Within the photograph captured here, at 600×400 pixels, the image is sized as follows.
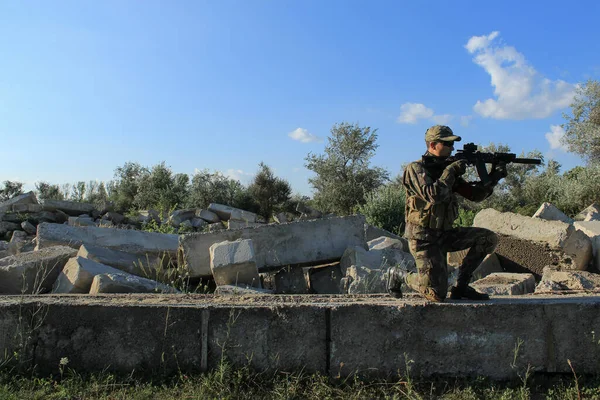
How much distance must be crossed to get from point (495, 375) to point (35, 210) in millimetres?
16676

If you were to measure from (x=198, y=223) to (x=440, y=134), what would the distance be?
1302cm

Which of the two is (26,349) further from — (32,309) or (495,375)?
(495,375)

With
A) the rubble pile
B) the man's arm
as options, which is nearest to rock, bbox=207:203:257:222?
the rubble pile

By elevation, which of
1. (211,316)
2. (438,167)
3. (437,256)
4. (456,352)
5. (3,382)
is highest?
(438,167)

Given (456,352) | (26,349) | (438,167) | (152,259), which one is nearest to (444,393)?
(456,352)

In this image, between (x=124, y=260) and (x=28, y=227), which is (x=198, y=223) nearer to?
(x=28, y=227)

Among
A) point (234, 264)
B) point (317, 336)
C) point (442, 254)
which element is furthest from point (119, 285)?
point (442, 254)

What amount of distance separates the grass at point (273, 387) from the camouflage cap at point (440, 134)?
1938 mm

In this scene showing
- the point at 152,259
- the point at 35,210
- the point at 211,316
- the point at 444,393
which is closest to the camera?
the point at 444,393

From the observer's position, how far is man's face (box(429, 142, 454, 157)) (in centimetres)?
408

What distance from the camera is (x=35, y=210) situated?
654 inches

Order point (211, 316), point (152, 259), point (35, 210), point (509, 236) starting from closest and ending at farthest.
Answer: point (211, 316) → point (152, 259) → point (509, 236) → point (35, 210)

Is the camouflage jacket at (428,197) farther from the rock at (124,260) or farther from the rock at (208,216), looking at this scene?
the rock at (208,216)

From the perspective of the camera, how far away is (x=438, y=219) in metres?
3.96
